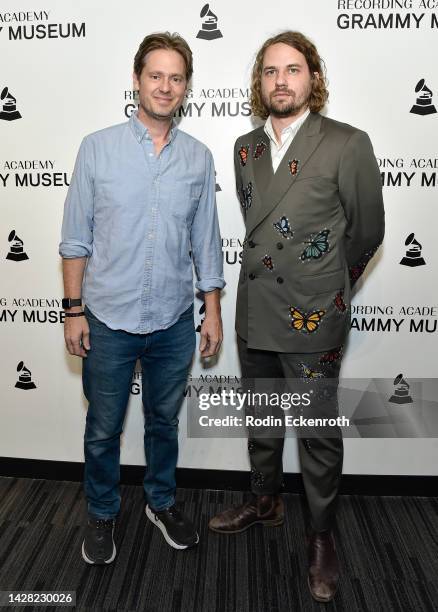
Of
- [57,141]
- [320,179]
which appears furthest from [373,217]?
[57,141]

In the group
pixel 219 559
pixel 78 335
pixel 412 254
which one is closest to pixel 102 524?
pixel 219 559

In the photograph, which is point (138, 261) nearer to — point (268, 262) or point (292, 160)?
point (268, 262)

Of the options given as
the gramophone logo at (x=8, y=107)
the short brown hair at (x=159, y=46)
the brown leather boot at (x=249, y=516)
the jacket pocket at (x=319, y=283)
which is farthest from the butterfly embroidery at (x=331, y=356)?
the gramophone logo at (x=8, y=107)

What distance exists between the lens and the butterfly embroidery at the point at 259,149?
2.03 meters

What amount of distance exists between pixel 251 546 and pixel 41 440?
46.8 inches

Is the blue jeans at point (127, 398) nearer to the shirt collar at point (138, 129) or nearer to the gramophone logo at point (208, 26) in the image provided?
the shirt collar at point (138, 129)

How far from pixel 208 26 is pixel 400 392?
1825 millimetres

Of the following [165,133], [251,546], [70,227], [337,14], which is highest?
[337,14]

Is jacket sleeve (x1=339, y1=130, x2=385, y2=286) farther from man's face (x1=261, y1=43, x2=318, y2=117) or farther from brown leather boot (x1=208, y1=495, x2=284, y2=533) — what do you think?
brown leather boot (x1=208, y1=495, x2=284, y2=533)

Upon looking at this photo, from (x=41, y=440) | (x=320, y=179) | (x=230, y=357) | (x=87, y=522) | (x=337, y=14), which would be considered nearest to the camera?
(x=320, y=179)

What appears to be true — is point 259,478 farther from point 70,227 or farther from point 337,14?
point 337,14

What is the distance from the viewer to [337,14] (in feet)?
7.21

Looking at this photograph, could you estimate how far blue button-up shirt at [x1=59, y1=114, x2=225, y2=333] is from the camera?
1916 mm

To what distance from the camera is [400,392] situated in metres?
2.58
